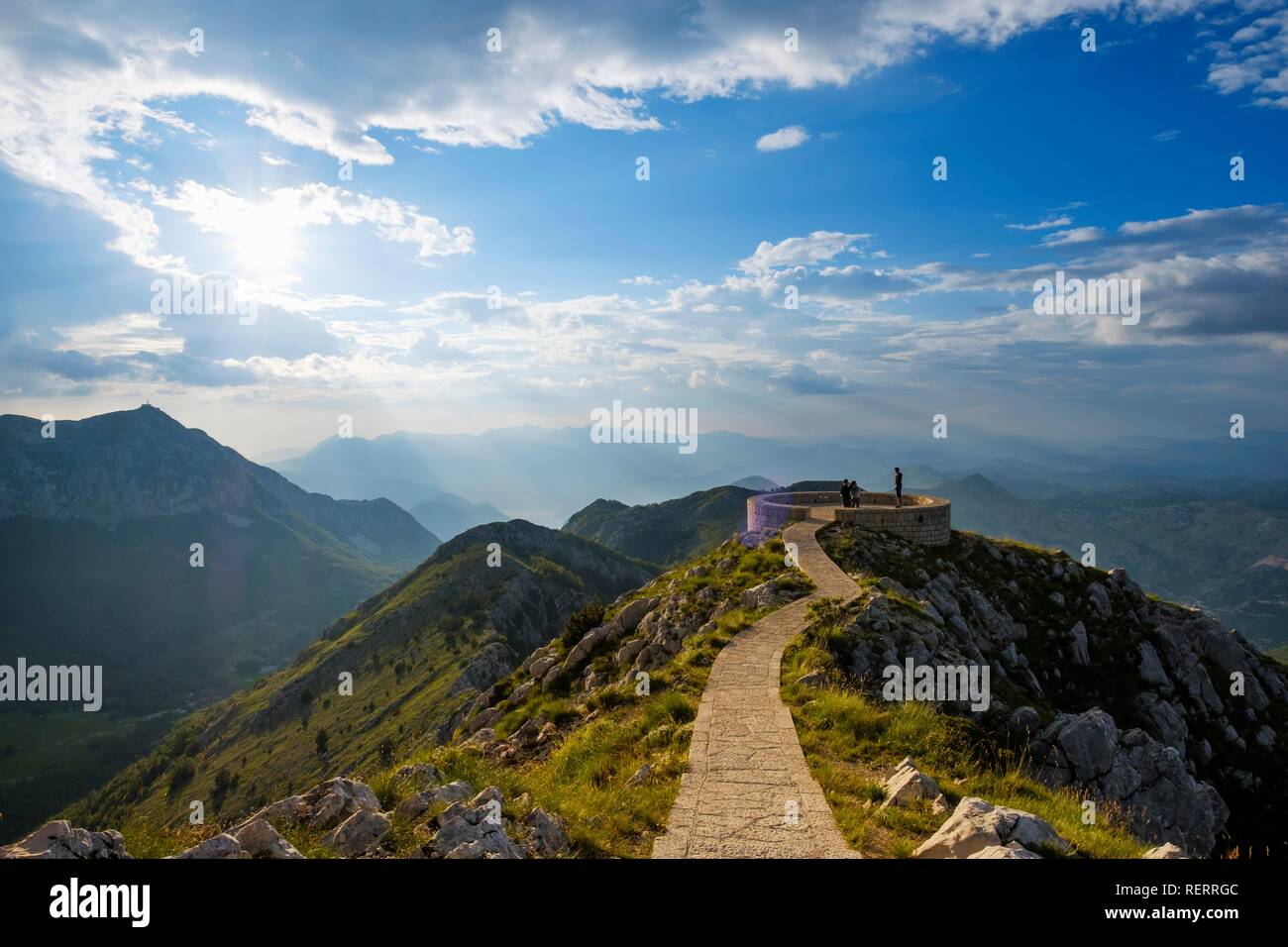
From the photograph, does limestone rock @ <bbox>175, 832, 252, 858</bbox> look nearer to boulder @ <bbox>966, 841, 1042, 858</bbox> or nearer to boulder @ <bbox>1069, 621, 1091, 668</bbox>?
boulder @ <bbox>966, 841, 1042, 858</bbox>

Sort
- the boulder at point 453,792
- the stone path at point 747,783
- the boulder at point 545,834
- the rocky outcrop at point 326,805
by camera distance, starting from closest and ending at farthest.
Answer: the boulder at point 545,834 < the stone path at point 747,783 < the rocky outcrop at point 326,805 < the boulder at point 453,792

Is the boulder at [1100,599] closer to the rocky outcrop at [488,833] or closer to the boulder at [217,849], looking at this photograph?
the rocky outcrop at [488,833]

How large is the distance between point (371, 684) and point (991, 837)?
136610 millimetres

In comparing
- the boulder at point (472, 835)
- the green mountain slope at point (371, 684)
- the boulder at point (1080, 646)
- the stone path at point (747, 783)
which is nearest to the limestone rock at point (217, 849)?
the boulder at point (472, 835)

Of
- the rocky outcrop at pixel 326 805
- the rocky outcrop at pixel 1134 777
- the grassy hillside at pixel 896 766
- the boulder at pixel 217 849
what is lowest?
the rocky outcrop at pixel 1134 777

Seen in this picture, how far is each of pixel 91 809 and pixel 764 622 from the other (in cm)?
19126

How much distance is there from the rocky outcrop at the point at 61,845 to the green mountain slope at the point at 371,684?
3303 inches

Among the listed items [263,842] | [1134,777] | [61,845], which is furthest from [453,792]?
[1134,777]

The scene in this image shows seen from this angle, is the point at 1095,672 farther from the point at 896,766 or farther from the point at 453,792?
the point at 453,792

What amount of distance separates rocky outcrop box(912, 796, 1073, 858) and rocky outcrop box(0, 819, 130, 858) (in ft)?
32.5

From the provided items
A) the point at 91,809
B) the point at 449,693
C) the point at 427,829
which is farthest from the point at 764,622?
the point at 91,809

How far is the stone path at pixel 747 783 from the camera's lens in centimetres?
902

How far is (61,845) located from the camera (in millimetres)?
7090
